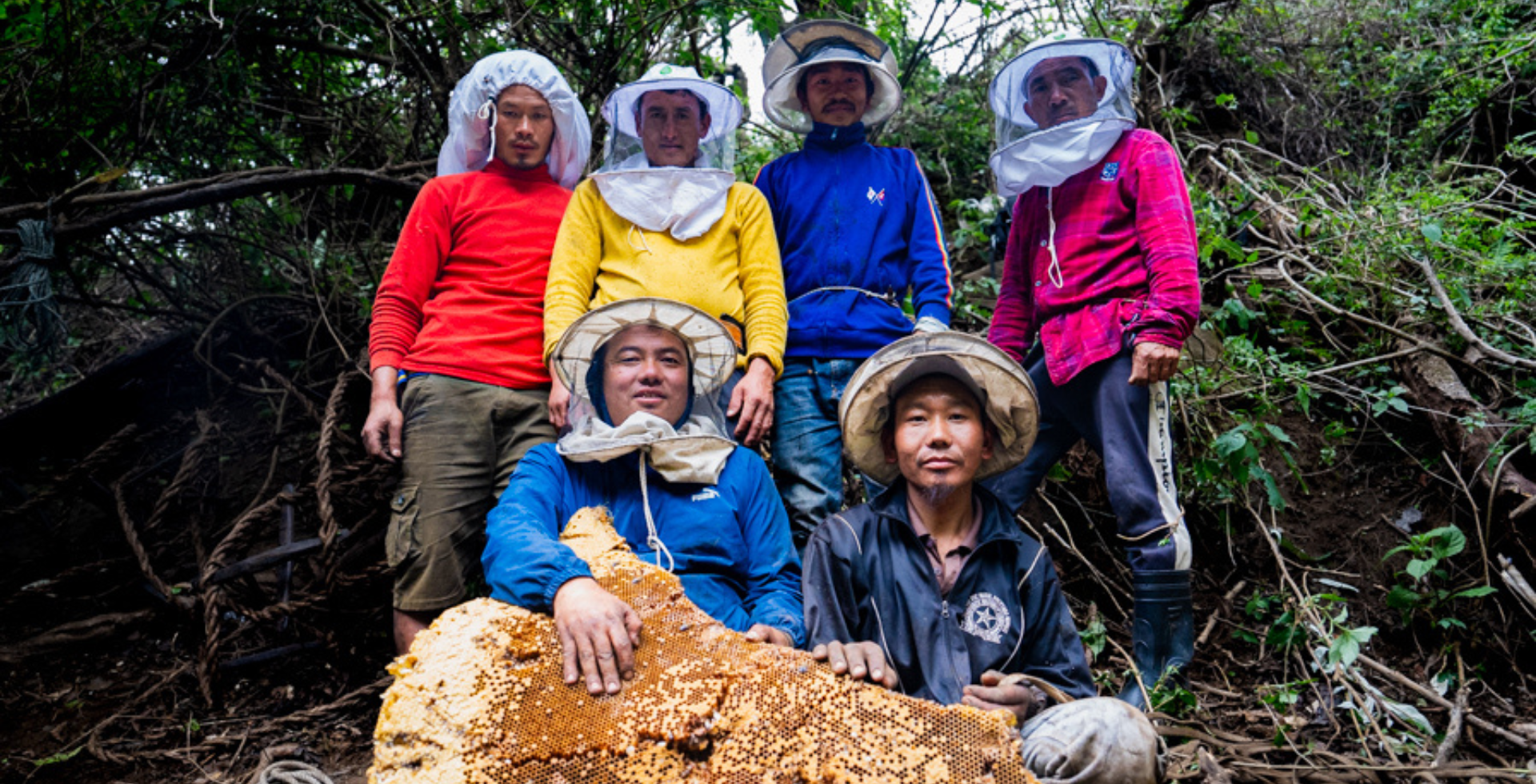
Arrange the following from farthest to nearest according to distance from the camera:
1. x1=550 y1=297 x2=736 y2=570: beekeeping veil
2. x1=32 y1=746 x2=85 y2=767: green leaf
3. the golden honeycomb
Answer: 1. x1=32 y1=746 x2=85 y2=767: green leaf
2. x1=550 y1=297 x2=736 y2=570: beekeeping veil
3. the golden honeycomb

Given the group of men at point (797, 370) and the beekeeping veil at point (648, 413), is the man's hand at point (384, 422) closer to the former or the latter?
the group of men at point (797, 370)

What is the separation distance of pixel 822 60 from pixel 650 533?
2058 millimetres

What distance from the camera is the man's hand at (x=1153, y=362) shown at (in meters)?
2.90

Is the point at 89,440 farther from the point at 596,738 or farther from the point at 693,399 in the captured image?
the point at 596,738

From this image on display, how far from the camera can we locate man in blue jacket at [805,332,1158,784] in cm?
234

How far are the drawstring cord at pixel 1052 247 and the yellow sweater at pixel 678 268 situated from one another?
100cm

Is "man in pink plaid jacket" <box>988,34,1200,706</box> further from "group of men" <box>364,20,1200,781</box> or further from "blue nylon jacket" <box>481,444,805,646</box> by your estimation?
"blue nylon jacket" <box>481,444,805,646</box>

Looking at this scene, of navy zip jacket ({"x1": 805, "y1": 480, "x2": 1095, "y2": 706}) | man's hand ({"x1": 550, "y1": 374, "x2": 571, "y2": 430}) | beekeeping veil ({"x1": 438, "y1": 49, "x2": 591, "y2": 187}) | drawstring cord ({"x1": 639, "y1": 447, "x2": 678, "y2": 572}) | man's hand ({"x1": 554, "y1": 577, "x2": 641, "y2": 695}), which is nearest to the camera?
man's hand ({"x1": 554, "y1": 577, "x2": 641, "y2": 695})

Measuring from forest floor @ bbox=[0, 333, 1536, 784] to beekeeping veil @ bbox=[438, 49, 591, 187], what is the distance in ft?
4.55

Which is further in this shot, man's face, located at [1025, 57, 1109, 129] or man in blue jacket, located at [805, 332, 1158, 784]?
man's face, located at [1025, 57, 1109, 129]

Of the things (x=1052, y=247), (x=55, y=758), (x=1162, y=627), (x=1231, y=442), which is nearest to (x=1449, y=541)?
(x=1231, y=442)

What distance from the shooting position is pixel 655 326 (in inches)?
116

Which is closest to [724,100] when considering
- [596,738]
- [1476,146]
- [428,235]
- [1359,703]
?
[428,235]

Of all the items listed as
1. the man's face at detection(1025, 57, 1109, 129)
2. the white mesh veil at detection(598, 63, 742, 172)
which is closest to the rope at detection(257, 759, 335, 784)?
the white mesh veil at detection(598, 63, 742, 172)
